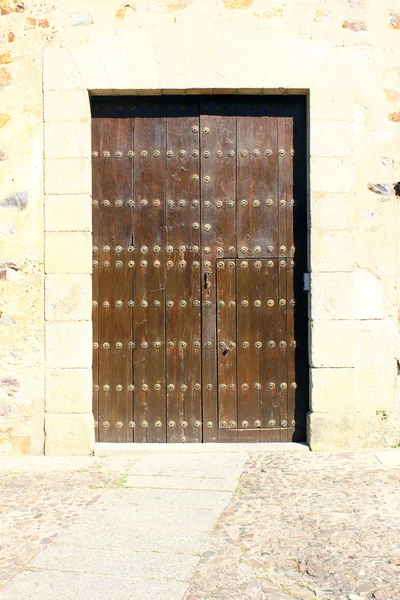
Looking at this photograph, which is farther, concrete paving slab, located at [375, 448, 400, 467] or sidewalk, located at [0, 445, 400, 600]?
concrete paving slab, located at [375, 448, 400, 467]

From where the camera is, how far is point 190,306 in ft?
14.5

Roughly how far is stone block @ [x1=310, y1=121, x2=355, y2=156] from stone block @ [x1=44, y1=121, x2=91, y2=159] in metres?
1.62

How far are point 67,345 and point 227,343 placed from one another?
1.13 m

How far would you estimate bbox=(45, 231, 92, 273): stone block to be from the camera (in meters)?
4.28

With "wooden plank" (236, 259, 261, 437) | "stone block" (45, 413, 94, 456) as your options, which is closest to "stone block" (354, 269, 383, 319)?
"wooden plank" (236, 259, 261, 437)

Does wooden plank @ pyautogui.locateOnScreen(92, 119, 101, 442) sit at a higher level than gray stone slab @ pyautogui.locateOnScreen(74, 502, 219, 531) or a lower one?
higher

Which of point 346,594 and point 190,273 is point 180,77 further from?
point 346,594

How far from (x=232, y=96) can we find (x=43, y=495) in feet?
9.76

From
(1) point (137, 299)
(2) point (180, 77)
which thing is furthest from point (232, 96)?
(1) point (137, 299)

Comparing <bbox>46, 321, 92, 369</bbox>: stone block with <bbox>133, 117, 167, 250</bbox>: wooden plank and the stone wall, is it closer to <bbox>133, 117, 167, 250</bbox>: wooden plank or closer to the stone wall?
the stone wall

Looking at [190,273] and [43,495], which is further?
[190,273]

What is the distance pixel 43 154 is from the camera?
14.1 feet

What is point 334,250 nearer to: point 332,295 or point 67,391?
point 332,295

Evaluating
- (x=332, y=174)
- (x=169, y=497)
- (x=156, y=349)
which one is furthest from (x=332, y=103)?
(x=169, y=497)
